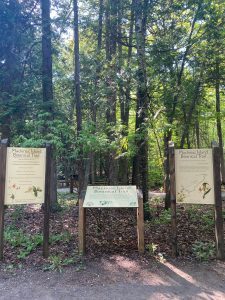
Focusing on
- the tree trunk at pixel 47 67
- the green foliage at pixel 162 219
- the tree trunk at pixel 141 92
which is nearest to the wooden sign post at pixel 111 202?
the tree trunk at pixel 141 92

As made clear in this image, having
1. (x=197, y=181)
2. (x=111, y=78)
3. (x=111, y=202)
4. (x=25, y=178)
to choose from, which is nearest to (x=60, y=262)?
(x=111, y=202)

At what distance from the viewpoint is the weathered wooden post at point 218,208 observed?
460 cm

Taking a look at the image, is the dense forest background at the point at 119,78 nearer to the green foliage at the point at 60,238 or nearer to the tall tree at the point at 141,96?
the tall tree at the point at 141,96

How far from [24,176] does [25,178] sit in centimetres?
4

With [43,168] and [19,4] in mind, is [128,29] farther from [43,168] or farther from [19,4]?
[43,168]

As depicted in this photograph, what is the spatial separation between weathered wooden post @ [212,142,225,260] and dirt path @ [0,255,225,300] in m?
0.25

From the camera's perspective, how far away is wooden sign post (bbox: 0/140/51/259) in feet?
15.6

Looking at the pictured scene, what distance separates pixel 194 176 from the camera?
15.9ft

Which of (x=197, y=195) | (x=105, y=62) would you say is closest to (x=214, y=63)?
(x=105, y=62)

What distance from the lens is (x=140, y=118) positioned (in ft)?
23.0

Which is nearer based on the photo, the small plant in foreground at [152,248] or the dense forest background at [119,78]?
the small plant in foreground at [152,248]

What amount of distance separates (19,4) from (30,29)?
775mm

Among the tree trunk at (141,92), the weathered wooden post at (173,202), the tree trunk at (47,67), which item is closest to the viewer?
the weathered wooden post at (173,202)

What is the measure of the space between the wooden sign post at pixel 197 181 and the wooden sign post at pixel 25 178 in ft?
7.11
